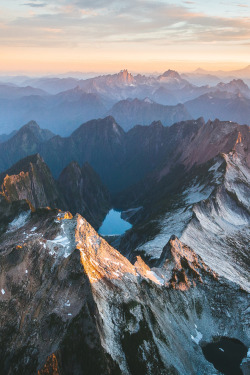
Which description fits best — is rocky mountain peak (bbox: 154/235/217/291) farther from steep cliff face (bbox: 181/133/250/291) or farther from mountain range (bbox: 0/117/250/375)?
steep cliff face (bbox: 181/133/250/291)

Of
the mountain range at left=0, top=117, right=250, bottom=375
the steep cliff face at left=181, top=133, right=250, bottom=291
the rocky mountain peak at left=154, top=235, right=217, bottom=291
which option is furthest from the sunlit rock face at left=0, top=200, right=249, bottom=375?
the steep cliff face at left=181, top=133, right=250, bottom=291

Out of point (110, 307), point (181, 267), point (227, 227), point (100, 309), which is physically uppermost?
point (100, 309)

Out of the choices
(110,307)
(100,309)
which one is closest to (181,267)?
(110,307)

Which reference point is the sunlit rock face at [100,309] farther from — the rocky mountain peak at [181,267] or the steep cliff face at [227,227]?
the steep cliff face at [227,227]

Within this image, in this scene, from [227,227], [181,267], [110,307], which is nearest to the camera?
[110,307]

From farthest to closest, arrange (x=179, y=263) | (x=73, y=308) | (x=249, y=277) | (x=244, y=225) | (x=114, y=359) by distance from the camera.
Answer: (x=244, y=225) < (x=249, y=277) < (x=179, y=263) < (x=73, y=308) < (x=114, y=359)

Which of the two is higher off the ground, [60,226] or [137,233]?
[60,226]

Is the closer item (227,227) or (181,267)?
(181,267)

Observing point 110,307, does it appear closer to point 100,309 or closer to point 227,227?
point 100,309

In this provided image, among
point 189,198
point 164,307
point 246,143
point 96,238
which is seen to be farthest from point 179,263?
point 246,143

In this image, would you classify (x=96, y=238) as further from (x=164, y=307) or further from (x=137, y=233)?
(x=137, y=233)
